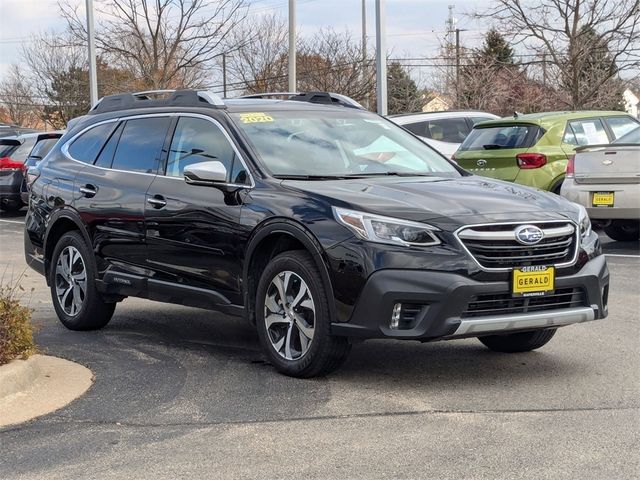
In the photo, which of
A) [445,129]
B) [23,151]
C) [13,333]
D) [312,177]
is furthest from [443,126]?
[13,333]

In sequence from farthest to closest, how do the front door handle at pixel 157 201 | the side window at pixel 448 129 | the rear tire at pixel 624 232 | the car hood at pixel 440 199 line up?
the side window at pixel 448 129
the rear tire at pixel 624 232
the front door handle at pixel 157 201
the car hood at pixel 440 199

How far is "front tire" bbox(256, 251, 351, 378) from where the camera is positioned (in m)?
5.51

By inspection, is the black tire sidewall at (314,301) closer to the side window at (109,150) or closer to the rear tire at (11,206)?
the side window at (109,150)

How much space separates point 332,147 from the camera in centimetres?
655

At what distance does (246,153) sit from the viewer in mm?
6250

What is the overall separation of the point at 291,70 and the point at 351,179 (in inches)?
666

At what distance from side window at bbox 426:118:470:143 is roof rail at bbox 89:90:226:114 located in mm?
8916

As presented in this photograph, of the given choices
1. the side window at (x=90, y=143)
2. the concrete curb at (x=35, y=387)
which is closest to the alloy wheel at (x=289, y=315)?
the concrete curb at (x=35, y=387)

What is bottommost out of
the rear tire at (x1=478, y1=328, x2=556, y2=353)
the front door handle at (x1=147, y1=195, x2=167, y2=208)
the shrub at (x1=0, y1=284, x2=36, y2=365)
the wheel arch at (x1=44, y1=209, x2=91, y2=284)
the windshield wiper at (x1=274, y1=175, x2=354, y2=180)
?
the rear tire at (x1=478, y1=328, x2=556, y2=353)

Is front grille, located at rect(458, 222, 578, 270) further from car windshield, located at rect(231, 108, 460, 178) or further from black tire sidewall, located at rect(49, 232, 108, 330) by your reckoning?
black tire sidewall, located at rect(49, 232, 108, 330)

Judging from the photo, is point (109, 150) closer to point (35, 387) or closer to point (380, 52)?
point (35, 387)

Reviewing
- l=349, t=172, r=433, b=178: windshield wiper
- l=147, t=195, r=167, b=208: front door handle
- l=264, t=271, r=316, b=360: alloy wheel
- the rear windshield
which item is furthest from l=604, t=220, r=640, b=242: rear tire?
l=264, t=271, r=316, b=360: alloy wheel

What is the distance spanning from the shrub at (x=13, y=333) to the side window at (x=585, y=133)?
9072 mm

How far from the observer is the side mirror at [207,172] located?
20.1 feet
